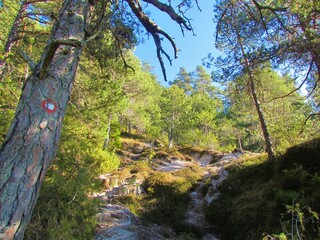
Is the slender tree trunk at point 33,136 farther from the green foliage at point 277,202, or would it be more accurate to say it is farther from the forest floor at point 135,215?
the green foliage at point 277,202

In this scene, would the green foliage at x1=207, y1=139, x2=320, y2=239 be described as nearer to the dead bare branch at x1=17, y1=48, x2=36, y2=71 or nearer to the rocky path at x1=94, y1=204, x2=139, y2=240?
the rocky path at x1=94, y1=204, x2=139, y2=240

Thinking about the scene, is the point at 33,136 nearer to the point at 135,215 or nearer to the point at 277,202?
the point at 135,215

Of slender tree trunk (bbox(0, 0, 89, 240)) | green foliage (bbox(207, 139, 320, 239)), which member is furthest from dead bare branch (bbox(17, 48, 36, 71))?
green foliage (bbox(207, 139, 320, 239))

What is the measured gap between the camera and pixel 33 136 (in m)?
1.95

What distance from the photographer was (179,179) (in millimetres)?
10094

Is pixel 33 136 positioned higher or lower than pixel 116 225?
higher

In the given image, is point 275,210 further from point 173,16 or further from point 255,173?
point 173,16

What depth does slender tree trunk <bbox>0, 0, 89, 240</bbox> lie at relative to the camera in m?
1.71

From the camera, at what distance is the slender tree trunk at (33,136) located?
1708mm

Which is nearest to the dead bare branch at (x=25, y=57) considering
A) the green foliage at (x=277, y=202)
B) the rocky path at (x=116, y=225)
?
the rocky path at (x=116, y=225)

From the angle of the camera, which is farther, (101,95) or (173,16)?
(101,95)

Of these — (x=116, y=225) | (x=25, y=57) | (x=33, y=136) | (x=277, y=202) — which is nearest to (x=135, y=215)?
(x=116, y=225)

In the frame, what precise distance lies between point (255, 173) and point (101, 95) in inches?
241

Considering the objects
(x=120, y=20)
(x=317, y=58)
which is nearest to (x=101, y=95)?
(x=120, y=20)
